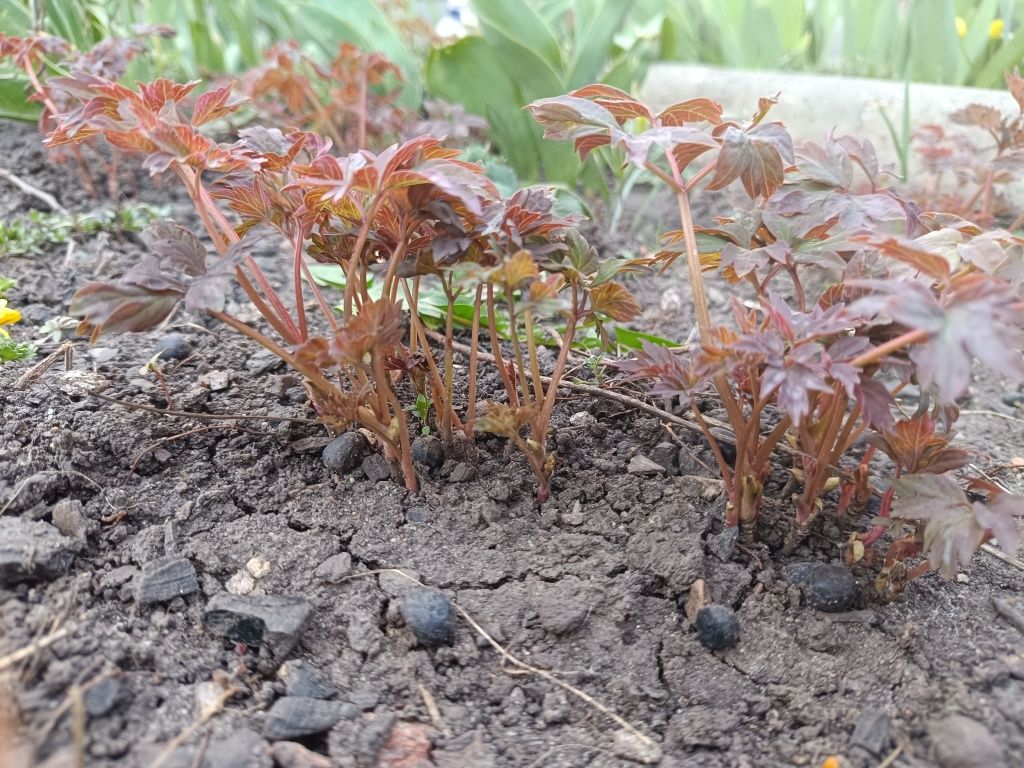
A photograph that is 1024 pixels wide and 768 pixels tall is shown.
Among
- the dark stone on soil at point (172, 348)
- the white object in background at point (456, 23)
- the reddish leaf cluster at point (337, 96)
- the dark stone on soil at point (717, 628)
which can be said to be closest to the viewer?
the dark stone on soil at point (717, 628)

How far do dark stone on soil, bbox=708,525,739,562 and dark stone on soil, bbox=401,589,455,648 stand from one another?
43cm

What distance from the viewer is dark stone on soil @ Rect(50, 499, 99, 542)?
121 centimetres

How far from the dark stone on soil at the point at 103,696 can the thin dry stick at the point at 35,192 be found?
1616 mm

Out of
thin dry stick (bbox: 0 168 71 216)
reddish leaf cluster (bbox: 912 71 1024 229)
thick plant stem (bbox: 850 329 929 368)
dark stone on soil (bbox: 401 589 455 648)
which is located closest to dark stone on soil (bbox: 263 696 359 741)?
dark stone on soil (bbox: 401 589 455 648)

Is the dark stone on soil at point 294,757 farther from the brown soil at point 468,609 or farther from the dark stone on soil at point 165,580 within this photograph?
the dark stone on soil at point 165,580

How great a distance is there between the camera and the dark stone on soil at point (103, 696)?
37.3 inches

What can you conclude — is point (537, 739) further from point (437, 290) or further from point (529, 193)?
point (437, 290)

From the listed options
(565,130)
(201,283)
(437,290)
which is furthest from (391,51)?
(201,283)

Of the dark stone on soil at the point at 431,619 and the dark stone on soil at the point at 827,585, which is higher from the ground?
the dark stone on soil at the point at 431,619

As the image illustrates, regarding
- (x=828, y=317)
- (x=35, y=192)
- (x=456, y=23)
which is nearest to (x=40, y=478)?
(x=828, y=317)

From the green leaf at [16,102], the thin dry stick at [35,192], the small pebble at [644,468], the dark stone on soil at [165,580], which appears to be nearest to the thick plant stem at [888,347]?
the small pebble at [644,468]

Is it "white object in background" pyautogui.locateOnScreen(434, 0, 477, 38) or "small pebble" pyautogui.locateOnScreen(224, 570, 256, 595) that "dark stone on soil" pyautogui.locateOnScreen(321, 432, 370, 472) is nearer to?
"small pebble" pyautogui.locateOnScreen(224, 570, 256, 595)

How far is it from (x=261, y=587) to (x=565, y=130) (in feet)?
2.71

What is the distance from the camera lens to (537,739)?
1047mm
